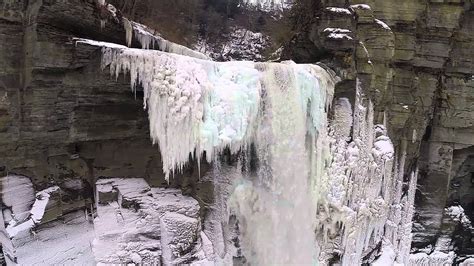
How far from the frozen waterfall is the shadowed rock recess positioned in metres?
0.03

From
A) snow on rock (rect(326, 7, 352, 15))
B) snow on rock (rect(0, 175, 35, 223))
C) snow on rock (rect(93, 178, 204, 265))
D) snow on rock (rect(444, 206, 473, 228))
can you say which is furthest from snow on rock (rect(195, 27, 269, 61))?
snow on rock (rect(0, 175, 35, 223))

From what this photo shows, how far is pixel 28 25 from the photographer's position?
16.0ft

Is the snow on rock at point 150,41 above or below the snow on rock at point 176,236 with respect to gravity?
above

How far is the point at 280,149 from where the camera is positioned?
6355 mm

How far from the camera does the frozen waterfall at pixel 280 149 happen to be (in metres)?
5.55

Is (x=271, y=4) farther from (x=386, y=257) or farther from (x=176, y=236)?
(x=176, y=236)

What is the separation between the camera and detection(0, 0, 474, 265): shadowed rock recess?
5.20 meters

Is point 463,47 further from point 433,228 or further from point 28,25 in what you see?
point 28,25

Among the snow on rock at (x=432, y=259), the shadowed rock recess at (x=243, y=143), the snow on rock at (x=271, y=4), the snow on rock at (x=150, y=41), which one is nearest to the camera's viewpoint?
the shadowed rock recess at (x=243, y=143)

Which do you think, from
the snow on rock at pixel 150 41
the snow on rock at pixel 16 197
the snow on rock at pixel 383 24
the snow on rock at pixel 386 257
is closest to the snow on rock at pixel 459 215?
the snow on rock at pixel 386 257

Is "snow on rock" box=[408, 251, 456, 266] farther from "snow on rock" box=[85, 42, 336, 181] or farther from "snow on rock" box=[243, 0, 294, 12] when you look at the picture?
"snow on rock" box=[243, 0, 294, 12]

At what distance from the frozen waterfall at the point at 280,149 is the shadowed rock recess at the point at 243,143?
25mm

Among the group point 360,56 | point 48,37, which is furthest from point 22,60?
point 360,56

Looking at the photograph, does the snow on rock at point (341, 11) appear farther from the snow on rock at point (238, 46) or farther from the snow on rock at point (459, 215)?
the snow on rock at point (238, 46)
